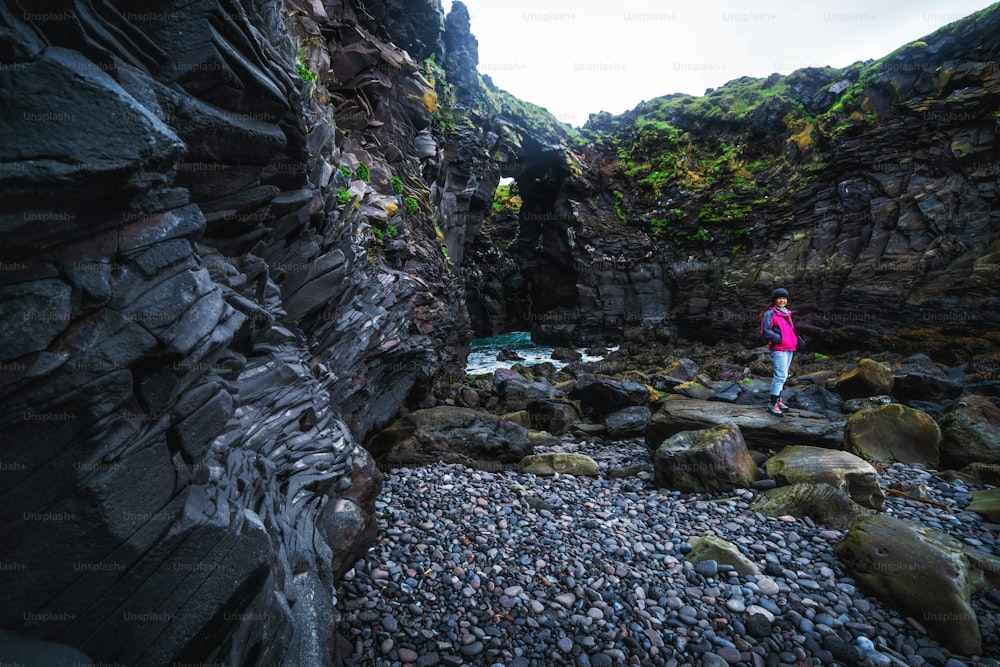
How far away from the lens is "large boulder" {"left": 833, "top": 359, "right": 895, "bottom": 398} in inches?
545

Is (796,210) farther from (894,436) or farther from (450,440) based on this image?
(450,440)

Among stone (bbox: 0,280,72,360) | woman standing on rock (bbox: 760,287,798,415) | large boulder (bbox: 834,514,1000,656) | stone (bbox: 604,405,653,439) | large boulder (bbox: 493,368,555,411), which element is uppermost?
stone (bbox: 0,280,72,360)

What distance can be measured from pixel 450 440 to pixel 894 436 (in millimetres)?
10879

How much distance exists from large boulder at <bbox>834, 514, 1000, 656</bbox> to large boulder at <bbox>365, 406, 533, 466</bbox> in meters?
7.15

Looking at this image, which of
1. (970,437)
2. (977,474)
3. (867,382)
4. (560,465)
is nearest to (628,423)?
(560,465)

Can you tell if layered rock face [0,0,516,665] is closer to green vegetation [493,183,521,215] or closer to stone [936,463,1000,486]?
stone [936,463,1000,486]

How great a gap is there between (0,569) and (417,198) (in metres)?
20.5

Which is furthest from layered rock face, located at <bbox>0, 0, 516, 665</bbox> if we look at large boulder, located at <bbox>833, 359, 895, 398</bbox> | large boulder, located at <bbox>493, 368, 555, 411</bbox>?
large boulder, located at <bbox>833, 359, 895, 398</bbox>

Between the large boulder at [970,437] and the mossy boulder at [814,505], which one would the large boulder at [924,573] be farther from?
the large boulder at [970,437]

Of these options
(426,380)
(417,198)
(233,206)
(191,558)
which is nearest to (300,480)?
(191,558)

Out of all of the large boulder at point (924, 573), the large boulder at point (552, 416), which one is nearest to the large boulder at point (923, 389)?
the large boulder at point (924, 573)

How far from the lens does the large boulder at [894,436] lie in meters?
9.43

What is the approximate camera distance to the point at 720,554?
6.09m

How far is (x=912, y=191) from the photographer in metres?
27.0
